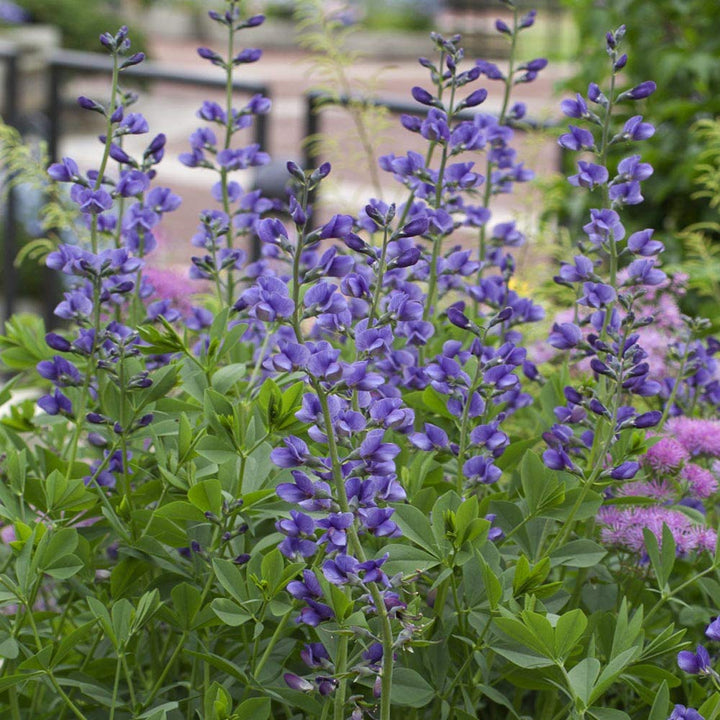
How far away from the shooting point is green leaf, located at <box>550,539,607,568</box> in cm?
142

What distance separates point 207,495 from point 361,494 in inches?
8.2

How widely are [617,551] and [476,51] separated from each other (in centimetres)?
1898

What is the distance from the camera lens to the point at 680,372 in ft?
5.83

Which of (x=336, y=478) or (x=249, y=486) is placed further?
(x=249, y=486)

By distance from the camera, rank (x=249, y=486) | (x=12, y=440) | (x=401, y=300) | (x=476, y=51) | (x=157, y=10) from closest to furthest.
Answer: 1. (x=401, y=300)
2. (x=249, y=486)
3. (x=12, y=440)
4. (x=476, y=51)
5. (x=157, y=10)

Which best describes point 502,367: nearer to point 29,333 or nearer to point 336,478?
point 336,478

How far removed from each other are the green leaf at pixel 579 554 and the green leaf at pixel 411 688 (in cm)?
20

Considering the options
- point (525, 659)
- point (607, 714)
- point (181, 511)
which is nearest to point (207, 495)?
point (181, 511)

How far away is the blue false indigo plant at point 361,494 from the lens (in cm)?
127

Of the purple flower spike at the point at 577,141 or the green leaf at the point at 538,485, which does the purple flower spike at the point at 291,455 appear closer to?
the green leaf at the point at 538,485

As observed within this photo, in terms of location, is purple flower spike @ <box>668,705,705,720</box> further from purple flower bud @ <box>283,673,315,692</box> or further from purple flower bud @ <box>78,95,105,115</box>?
purple flower bud @ <box>78,95,105,115</box>

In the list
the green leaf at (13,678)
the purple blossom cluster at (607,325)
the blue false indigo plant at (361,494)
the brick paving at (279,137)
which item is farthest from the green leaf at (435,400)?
the brick paving at (279,137)

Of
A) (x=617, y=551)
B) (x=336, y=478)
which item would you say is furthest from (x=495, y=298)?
(x=336, y=478)

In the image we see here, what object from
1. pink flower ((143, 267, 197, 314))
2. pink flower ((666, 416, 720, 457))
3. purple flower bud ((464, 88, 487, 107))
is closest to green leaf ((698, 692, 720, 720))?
pink flower ((666, 416, 720, 457))
